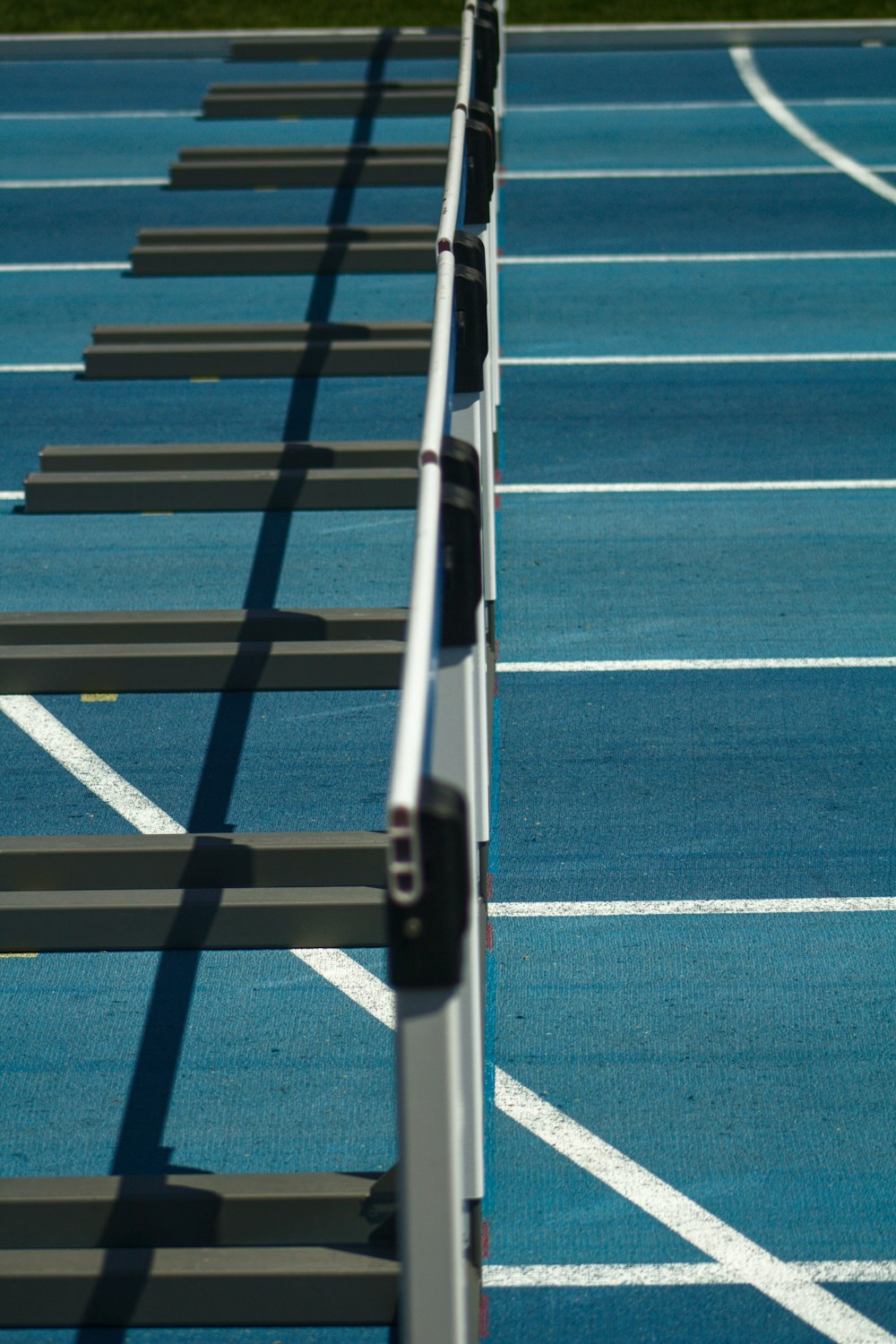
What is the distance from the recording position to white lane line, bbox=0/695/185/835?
584 cm

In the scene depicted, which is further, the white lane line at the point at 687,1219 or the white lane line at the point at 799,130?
the white lane line at the point at 799,130

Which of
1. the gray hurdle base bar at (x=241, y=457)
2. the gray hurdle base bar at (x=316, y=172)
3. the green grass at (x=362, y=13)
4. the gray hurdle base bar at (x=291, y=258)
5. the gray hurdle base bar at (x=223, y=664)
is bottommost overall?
the gray hurdle base bar at (x=223, y=664)

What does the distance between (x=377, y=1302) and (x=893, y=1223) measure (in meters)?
1.36

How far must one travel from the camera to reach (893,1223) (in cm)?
420

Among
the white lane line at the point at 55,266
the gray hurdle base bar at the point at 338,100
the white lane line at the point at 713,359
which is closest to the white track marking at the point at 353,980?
the white lane line at the point at 713,359

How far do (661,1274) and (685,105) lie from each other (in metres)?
13.1

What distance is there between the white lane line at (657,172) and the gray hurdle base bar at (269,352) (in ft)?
12.8

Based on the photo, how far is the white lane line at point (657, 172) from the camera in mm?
13109

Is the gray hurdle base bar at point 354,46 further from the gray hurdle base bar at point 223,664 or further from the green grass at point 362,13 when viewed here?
the gray hurdle base bar at point 223,664

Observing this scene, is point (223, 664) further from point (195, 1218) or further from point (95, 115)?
point (95, 115)

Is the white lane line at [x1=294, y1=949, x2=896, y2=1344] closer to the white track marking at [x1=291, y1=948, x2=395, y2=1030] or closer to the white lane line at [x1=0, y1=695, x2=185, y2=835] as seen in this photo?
the white track marking at [x1=291, y1=948, x2=395, y2=1030]

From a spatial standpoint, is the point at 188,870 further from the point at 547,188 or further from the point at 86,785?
the point at 547,188

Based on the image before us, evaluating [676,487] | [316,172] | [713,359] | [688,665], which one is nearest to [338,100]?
[316,172]

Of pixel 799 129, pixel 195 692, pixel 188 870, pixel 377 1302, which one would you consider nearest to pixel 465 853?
pixel 377 1302
